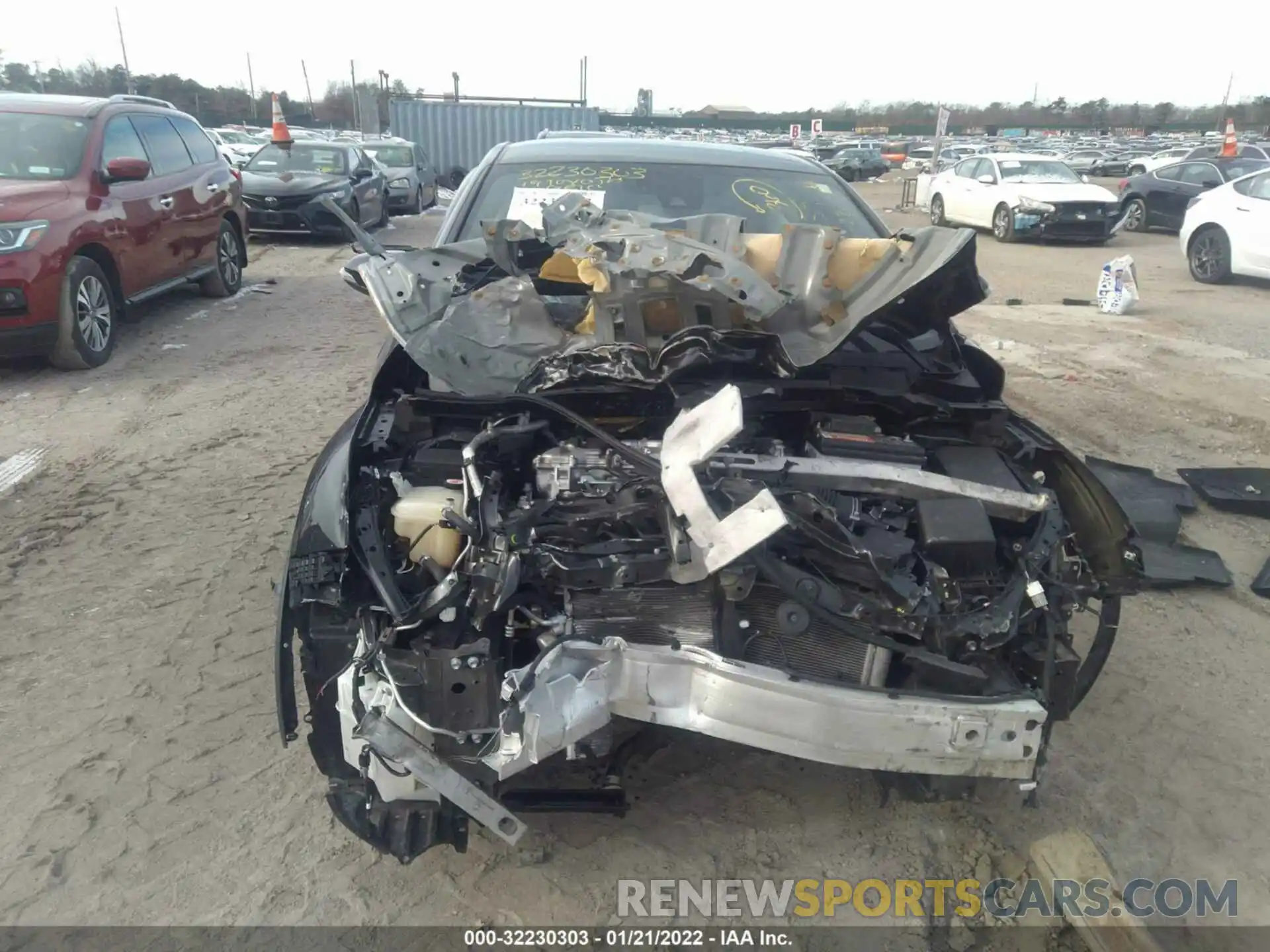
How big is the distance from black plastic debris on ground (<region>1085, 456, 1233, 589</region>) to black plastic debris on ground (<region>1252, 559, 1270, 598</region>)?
0.11 m

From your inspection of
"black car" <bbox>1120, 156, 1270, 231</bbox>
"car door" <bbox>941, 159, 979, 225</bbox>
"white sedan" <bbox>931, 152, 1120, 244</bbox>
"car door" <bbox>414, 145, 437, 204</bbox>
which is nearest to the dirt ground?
"white sedan" <bbox>931, 152, 1120, 244</bbox>

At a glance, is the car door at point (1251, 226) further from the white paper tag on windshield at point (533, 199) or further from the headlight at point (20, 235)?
the headlight at point (20, 235)

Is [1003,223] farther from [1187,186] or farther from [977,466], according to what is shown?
[977,466]

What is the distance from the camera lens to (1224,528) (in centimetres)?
460

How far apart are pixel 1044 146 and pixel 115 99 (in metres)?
46.4

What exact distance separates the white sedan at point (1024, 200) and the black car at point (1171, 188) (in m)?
0.91

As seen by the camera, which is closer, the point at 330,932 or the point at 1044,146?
the point at 330,932

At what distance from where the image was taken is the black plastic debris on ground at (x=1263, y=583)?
12.9 ft

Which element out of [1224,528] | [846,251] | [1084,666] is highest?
[846,251]

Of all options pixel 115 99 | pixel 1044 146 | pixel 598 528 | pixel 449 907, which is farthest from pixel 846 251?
pixel 1044 146

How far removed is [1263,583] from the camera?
156 inches

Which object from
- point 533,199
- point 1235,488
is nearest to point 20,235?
point 533,199

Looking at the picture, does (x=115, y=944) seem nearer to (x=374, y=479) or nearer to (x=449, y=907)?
(x=449, y=907)

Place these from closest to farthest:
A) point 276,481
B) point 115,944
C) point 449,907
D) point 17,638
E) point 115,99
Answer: point 115,944 → point 449,907 → point 17,638 → point 276,481 → point 115,99
